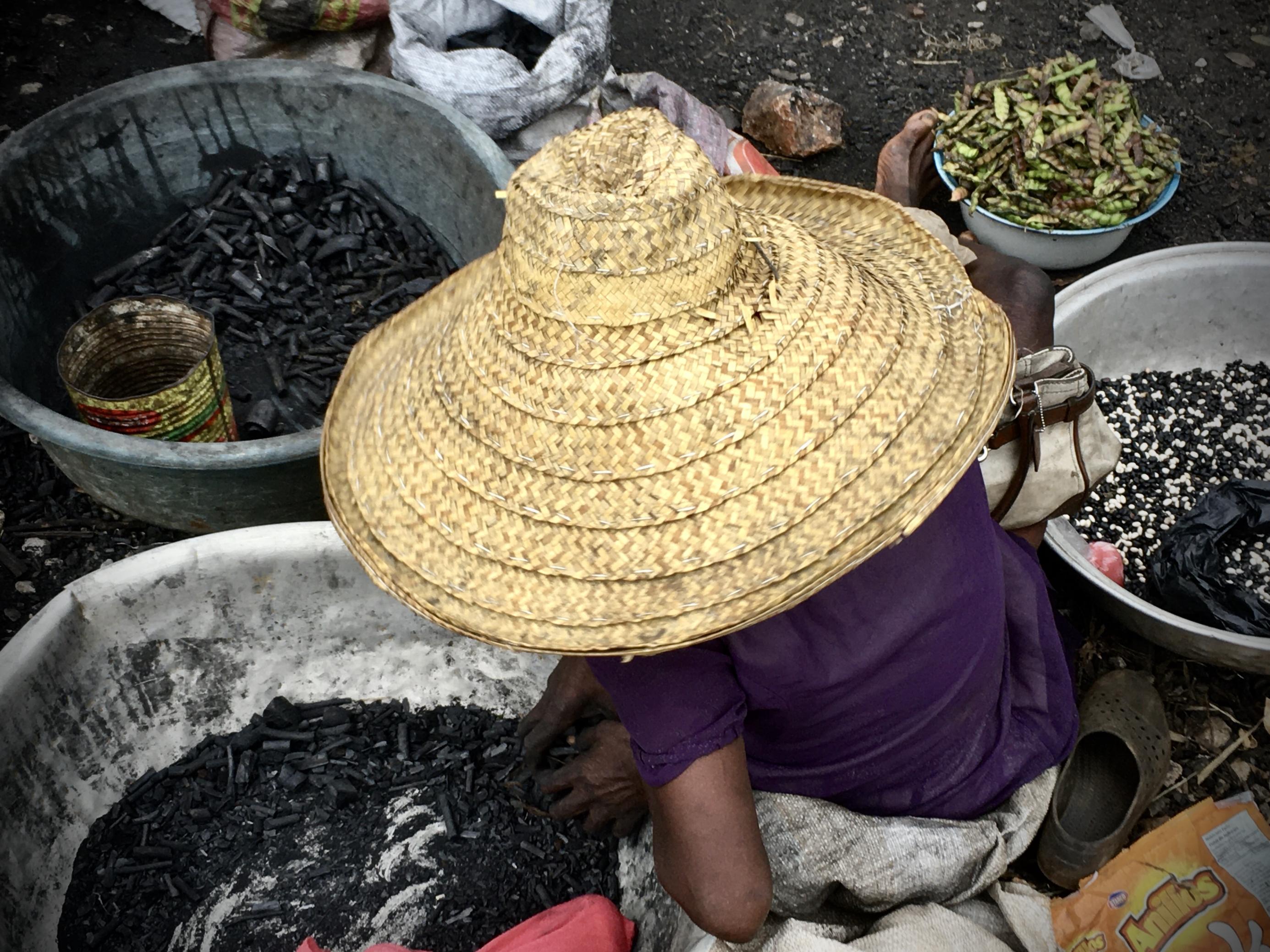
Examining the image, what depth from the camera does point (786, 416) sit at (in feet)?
4.06

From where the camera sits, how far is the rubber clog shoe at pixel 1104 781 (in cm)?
204

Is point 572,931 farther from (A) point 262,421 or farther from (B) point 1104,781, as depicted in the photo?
(A) point 262,421

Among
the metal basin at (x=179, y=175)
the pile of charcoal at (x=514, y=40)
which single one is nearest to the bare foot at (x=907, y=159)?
the pile of charcoal at (x=514, y=40)

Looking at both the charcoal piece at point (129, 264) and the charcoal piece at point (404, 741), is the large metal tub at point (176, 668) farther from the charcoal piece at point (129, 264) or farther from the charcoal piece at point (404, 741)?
the charcoal piece at point (129, 264)

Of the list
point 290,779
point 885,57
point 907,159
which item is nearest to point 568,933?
point 290,779

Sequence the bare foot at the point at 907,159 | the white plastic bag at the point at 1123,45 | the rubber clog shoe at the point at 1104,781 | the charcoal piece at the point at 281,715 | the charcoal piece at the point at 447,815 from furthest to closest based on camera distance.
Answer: the white plastic bag at the point at 1123,45, the bare foot at the point at 907,159, the charcoal piece at the point at 281,715, the charcoal piece at the point at 447,815, the rubber clog shoe at the point at 1104,781

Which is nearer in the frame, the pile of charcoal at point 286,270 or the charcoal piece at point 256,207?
the pile of charcoal at point 286,270

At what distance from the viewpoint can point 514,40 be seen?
3.59m

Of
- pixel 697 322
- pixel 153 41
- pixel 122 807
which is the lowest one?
pixel 122 807

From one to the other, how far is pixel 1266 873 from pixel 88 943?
2.41 metres

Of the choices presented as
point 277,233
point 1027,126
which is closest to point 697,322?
point 277,233

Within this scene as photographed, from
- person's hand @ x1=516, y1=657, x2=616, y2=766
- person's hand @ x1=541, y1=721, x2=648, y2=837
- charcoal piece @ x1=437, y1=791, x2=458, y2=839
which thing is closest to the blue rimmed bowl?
person's hand @ x1=516, y1=657, x2=616, y2=766

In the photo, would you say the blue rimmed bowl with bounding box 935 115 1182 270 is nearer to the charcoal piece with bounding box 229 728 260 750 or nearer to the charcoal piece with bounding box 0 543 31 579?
the charcoal piece with bounding box 229 728 260 750

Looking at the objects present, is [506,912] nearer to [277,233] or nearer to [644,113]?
[644,113]
